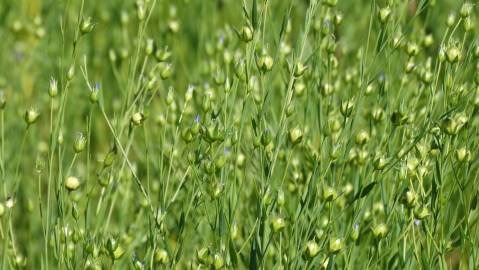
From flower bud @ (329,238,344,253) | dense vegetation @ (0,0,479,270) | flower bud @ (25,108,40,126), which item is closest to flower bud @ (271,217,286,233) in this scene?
dense vegetation @ (0,0,479,270)

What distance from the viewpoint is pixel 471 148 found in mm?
2129

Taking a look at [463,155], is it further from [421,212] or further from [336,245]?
[336,245]

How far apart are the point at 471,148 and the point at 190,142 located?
646 millimetres

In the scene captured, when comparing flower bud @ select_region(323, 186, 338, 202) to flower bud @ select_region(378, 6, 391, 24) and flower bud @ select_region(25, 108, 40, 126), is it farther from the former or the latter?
flower bud @ select_region(25, 108, 40, 126)

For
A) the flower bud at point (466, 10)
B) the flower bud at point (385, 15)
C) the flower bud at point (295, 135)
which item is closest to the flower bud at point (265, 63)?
the flower bud at point (295, 135)

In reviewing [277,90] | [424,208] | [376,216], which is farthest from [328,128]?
[277,90]

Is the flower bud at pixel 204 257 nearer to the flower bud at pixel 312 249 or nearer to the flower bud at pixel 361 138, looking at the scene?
the flower bud at pixel 312 249

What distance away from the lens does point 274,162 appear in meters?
1.89

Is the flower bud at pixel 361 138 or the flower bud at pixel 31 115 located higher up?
the flower bud at pixel 361 138

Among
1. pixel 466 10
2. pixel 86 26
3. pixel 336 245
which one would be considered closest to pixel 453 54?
pixel 466 10

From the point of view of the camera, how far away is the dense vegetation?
195cm

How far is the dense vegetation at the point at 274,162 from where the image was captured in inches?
76.6

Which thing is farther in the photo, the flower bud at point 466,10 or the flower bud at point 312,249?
the flower bud at point 466,10

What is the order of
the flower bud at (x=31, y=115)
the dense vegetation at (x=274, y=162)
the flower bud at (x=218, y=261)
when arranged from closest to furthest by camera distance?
the flower bud at (x=218, y=261), the dense vegetation at (x=274, y=162), the flower bud at (x=31, y=115)
